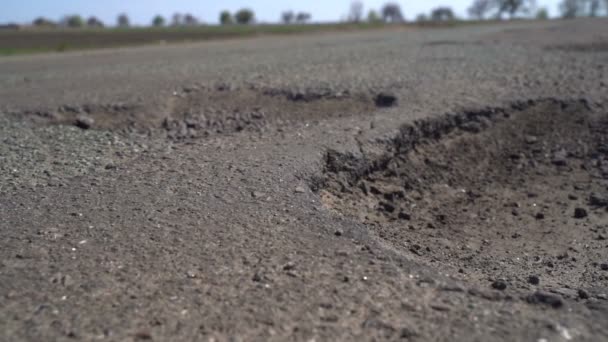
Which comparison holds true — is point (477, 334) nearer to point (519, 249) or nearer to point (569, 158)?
point (519, 249)

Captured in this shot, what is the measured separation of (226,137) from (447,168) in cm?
251

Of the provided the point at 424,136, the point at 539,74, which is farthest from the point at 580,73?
the point at 424,136

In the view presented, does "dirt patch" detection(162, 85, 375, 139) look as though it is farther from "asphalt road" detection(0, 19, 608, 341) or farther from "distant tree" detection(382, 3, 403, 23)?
"distant tree" detection(382, 3, 403, 23)

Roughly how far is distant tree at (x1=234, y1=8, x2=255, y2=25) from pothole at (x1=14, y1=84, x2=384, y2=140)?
338ft

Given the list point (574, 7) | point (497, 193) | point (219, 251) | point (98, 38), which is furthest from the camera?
point (574, 7)

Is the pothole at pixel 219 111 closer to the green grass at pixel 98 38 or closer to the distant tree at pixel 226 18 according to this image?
the green grass at pixel 98 38

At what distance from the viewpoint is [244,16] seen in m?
109

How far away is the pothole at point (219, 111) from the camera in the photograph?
Result: 7.54 metres

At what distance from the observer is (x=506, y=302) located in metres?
3.39

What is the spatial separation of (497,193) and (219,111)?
349cm

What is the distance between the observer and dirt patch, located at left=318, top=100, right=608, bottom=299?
196 inches

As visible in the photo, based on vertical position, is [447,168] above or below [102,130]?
below

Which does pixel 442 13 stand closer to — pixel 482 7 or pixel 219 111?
pixel 482 7

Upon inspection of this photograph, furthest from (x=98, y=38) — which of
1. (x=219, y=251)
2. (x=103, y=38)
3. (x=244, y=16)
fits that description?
(x=244, y=16)
